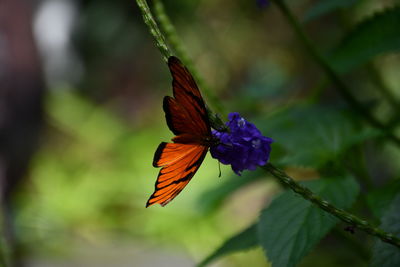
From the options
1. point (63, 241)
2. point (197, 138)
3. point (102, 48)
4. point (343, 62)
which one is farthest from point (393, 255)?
point (102, 48)

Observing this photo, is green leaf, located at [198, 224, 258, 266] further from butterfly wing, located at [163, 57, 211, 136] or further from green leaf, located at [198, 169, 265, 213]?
butterfly wing, located at [163, 57, 211, 136]

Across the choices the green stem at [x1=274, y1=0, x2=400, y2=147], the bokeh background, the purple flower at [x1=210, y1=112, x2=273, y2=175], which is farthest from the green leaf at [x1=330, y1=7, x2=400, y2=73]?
the bokeh background

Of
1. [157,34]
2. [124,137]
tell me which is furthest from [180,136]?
[124,137]

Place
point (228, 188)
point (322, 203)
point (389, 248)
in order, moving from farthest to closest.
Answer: point (228, 188)
point (389, 248)
point (322, 203)

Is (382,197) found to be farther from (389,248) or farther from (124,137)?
(124,137)

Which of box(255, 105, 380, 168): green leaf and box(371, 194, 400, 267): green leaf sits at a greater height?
box(255, 105, 380, 168): green leaf

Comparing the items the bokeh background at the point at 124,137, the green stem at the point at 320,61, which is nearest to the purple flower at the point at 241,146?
the green stem at the point at 320,61
